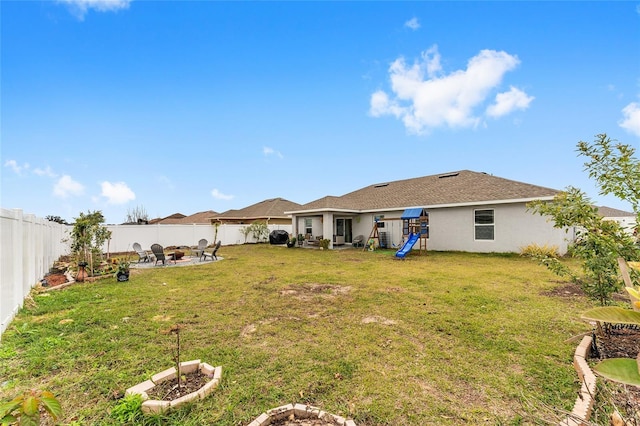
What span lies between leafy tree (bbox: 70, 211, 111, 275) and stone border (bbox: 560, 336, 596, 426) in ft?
39.6

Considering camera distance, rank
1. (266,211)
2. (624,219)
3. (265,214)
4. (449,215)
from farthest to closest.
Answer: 1. (266,211)
2. (265,214)
3. (624,219)
4. (449,215)

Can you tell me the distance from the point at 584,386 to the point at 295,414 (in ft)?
9.10

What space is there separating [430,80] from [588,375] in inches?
495

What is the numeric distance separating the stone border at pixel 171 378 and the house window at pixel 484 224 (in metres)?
14.7

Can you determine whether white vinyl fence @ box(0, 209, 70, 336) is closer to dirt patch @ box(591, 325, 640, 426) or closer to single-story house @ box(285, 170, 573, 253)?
dirt patch @ box(591, 325, 640, 426)

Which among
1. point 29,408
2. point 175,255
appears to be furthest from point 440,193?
point 29,408

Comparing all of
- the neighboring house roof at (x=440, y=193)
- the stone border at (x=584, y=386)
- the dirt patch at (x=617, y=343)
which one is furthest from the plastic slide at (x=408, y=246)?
the stone border at (x=584, y=386)

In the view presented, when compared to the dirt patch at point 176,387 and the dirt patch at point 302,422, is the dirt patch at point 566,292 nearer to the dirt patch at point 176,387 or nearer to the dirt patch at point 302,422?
the dirt patch at point 302,422

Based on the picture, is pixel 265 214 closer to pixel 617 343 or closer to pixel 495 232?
pixel 495 232

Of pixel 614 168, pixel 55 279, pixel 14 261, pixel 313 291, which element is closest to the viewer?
pixel 614 168

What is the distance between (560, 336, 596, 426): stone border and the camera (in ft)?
6.80

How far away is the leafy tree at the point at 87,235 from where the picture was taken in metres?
9.53

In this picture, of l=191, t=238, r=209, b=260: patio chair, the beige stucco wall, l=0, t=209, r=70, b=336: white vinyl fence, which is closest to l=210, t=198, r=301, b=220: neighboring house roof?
l=191, t=238, r=209, b=260: patio chair

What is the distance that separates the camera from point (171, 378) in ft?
10.0
